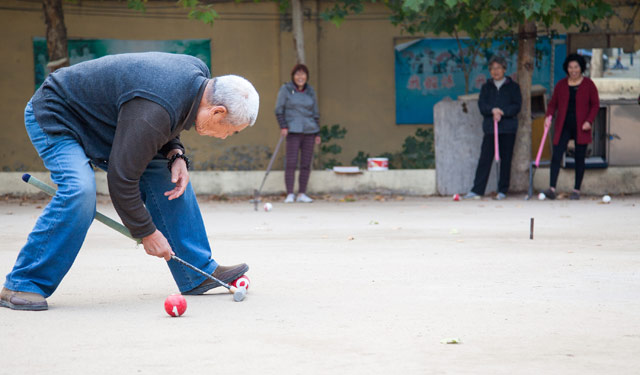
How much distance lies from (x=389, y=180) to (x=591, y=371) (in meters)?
10.2

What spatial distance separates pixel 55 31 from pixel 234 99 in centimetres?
1006

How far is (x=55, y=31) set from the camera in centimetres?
1367

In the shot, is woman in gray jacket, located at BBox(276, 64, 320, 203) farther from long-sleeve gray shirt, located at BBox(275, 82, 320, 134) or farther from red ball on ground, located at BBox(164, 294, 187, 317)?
red ball on ground, located at BBox(164, 294, 187, 317)

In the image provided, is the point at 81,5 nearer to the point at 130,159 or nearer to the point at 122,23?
the point at 122,23

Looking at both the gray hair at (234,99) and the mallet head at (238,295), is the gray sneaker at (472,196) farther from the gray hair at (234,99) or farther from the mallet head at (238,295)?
the gray hair at (234,99)

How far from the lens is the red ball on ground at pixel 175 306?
4.60 metres

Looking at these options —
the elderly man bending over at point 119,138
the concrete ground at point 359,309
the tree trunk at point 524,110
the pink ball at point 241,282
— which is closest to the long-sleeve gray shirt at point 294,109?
the tree trunk at point 524,110

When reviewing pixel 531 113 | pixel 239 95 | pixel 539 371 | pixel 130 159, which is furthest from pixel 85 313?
pixel 531 113

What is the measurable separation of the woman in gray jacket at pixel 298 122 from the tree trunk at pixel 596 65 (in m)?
4.97

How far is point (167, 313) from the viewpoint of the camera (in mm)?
4688

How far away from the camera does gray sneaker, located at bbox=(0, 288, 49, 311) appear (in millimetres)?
4676

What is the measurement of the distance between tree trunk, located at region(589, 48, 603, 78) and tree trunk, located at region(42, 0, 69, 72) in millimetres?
8350

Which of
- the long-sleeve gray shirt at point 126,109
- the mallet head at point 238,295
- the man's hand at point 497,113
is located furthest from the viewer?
the man's hand at point 497,113

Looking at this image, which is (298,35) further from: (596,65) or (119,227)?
(119,227)
